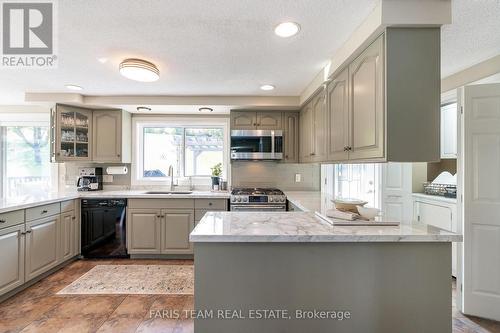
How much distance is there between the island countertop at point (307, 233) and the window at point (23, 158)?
384 cm

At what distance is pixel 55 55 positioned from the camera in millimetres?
2066

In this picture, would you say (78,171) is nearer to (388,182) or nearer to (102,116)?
(102,116)

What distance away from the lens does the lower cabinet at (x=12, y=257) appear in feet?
7.22

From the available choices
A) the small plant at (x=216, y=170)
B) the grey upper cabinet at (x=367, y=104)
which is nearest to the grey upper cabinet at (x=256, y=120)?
the small plant at (x=216, y=170)

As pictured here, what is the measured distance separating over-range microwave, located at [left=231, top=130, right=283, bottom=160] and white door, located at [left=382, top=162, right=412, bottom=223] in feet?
5.01

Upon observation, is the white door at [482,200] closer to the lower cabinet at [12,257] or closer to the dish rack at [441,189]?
the dish rack at [441,189]

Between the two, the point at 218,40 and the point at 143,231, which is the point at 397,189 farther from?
the point at 143,231

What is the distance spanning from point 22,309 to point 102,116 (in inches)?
97.8

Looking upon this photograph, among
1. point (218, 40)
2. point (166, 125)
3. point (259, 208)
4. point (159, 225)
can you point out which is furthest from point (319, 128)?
point (166, 125)

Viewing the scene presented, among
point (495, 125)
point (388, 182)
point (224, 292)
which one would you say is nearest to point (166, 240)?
point (224, 292)

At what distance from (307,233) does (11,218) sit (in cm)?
279

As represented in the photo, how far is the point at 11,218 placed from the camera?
2.29 meters

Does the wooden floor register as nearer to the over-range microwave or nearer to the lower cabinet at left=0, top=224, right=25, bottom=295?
the lower cabinet at left=0, top=224, right=25, bottom=295

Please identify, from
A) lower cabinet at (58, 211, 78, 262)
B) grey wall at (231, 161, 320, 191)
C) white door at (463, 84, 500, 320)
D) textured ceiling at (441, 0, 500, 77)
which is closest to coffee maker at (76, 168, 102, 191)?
lower cabinet at (58, 211, 78, 262)
